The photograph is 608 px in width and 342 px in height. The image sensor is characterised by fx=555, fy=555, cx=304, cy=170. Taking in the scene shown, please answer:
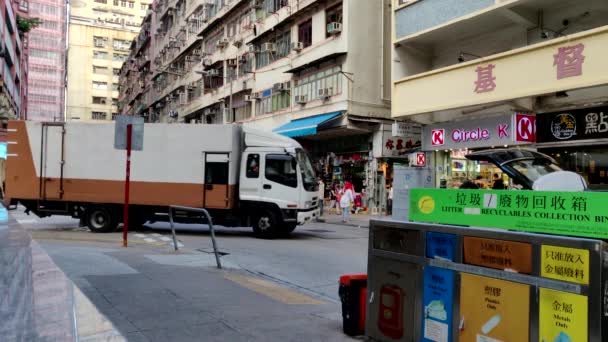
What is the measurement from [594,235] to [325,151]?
27778 mm

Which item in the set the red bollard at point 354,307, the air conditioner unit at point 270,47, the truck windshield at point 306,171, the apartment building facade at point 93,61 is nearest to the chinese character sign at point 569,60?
the truck windshield at point 306,171

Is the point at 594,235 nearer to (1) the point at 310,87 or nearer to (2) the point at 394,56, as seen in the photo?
(2) the point at 394,56

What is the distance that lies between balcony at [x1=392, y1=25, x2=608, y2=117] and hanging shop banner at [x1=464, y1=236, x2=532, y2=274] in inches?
452

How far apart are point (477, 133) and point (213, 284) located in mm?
13407

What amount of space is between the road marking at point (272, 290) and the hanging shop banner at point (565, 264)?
3.71 m

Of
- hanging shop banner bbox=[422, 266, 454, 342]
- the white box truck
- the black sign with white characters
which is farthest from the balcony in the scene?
hanging shop banner bbox=[422, 266, 454, 342]

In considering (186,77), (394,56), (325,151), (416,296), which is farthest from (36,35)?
(416,296)

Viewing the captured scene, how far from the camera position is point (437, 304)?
14.4 ft

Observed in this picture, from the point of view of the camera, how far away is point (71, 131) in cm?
1590

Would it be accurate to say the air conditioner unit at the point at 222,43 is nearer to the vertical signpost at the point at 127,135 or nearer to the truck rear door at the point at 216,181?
the truck rear door at the point at 216,181

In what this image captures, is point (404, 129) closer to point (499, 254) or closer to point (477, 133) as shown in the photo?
point (477, 133)

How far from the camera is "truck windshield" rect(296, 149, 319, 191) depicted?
608 inches

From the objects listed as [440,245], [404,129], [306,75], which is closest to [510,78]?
[404,129]

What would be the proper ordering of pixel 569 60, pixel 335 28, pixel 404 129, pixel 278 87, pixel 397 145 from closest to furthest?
1. pixel 569 60
2. pixel 404 129
3. pixel 335 28
4. pixel 397 145
5. pixel 278 87
